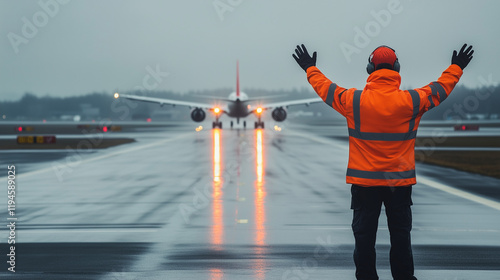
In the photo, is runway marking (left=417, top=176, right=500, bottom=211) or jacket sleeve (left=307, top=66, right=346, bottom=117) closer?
jacket sleeve (left=307, top=66, right=346, bottom=117)

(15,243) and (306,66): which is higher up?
(306,66)

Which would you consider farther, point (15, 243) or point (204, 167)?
point (204, 167)

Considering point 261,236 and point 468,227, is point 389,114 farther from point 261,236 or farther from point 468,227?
point 468,227

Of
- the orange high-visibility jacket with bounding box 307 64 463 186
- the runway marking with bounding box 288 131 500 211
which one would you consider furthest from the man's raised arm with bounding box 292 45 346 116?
the runway marking with bounding box 288 131 500 211

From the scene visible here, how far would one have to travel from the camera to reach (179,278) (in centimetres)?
702

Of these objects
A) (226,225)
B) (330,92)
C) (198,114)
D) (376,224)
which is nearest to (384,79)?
(330,92)

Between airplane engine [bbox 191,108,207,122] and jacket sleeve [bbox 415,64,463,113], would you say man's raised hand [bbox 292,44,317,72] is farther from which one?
airplane engine [bbox 191,108,207,122]

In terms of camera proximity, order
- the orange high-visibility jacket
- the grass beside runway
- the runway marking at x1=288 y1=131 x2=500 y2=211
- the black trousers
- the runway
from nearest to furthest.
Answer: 1. the orange high-visibility jacket
2. the black trousers
3. the runway
4. the runway marking at x1=288 y1=131 x2=500 y2=211
5. the grass beside runway

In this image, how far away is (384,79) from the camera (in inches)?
234

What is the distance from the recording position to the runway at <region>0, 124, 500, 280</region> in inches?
298

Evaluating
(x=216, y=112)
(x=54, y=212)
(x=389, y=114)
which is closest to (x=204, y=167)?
(x=54, y=212)

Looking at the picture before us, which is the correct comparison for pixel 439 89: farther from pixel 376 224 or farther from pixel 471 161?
pixel 471 161

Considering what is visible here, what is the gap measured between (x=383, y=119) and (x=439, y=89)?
26.3 inches

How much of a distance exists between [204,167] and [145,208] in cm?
983
